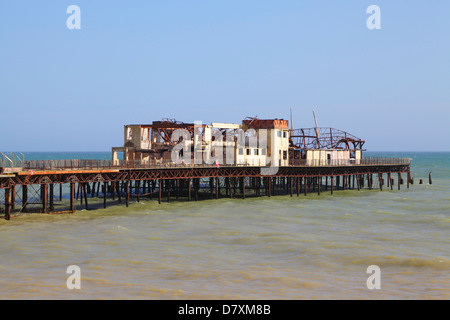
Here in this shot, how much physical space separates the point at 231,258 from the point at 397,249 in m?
12.2

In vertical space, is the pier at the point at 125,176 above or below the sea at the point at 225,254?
above

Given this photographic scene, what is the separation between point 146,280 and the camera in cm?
2708

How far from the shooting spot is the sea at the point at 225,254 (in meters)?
25.4

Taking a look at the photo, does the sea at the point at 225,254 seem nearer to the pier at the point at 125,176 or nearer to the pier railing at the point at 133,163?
the pier at the point at 125,176

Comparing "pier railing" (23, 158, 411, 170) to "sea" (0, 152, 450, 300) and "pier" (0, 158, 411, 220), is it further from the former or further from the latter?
"sea" (0, 152, 450, 300)

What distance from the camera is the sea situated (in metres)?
25.4

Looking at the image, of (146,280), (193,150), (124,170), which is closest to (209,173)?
(193,150)

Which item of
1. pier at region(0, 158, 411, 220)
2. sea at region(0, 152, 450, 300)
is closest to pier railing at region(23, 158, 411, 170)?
pier at region(0, 158, 411, 220)

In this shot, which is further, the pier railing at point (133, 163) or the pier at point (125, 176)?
the pier railing at point (133, 163)

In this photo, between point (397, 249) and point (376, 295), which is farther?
point (397, 249)

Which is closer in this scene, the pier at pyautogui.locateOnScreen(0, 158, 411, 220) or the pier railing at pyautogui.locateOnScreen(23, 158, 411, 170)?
the pier at pyautogui.locateOnScreen(0, 158, 411, 220)

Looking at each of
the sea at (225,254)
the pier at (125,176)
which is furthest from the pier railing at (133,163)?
the sea at (225,254)
